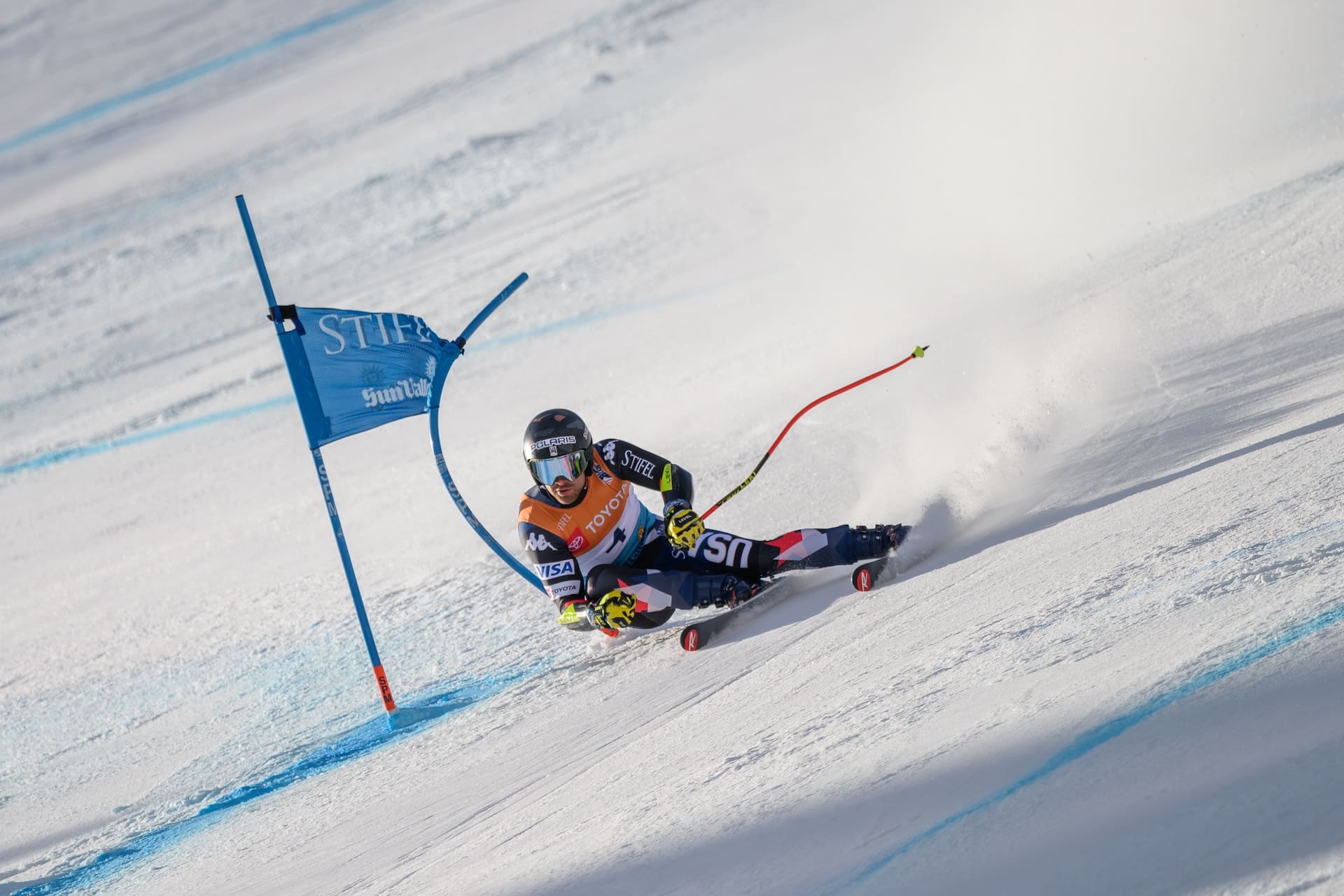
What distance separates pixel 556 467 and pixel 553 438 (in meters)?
0.14

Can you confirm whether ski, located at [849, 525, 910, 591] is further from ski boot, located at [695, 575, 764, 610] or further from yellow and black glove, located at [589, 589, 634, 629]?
yellow and black glove, located at [589, 589, 634, 629]

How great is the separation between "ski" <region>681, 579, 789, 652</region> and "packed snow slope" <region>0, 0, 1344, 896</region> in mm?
142

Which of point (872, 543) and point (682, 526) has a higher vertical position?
point (682, 526)

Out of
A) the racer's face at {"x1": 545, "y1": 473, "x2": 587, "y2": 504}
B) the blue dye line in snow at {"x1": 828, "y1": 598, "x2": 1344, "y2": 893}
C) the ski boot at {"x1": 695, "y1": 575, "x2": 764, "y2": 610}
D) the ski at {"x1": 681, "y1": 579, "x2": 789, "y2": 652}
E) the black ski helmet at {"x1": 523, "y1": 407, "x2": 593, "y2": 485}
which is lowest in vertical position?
the blue dye line in snow at {"x1": 828, "y1": 598, "x2": 1344, "y2": 893}

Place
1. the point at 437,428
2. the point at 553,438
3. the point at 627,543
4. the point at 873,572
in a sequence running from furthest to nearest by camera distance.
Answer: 1. the point at 437,428
2. the point at 627,543
3. the point at 553,438
4. the point at 873,572

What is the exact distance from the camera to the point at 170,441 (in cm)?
1329

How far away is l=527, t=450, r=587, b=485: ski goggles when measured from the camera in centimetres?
540

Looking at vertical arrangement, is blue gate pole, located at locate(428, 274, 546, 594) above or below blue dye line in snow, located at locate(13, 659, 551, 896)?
above

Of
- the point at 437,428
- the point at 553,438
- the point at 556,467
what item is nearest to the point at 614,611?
the point at 556,467

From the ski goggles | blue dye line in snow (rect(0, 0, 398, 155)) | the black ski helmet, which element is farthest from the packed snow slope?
blue dye line in snow (rect(0, 0, 398, 155))

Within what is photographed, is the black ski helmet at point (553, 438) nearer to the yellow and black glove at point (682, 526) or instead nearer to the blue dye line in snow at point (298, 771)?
the yellow and black glove at point (682, 526)

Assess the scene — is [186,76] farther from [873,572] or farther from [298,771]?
[873,572]

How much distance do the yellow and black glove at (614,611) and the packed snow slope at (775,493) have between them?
0.24 metres

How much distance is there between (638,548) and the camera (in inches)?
227
